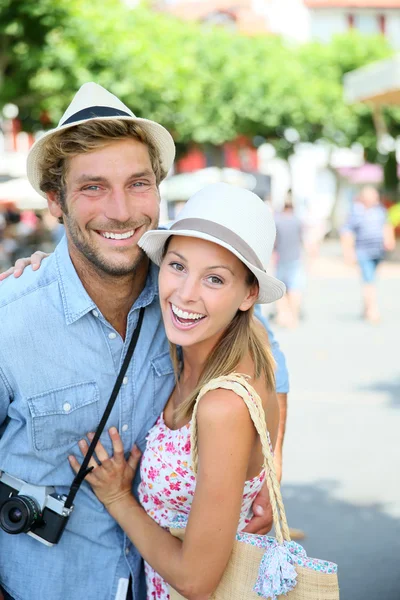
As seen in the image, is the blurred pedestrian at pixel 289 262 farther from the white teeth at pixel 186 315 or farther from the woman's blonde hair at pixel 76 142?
the white teeth at pixel 186 315

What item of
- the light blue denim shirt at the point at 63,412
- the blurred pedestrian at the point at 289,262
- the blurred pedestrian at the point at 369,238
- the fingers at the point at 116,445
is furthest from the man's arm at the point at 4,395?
the blurred pedestrian at the point at 369,238

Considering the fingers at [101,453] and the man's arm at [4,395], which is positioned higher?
the man's arm at [4,395]

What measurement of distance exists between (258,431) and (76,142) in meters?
1.01

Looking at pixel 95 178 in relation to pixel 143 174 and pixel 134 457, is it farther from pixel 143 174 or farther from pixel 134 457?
pixel 134 457

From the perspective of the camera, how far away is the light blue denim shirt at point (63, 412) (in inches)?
96.3

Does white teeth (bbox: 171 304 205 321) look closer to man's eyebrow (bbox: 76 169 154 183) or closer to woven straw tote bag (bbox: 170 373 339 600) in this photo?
woven straw tote bag (bbox: 170 373 339 600)

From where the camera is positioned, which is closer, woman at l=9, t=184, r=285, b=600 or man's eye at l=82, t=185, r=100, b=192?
woman at l=9, t=184, r=285, b=600

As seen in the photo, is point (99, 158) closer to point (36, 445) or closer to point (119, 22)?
point (36, 445)

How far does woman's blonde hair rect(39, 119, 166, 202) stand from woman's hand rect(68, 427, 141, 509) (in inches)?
29.0

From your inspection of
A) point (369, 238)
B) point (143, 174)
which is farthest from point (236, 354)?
point (369, 238)

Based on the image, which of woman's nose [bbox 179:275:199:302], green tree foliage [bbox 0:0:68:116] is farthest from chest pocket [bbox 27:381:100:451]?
green tree foliage [bbox 0:0:68:116]

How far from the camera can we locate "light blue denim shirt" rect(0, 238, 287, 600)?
2447 mm

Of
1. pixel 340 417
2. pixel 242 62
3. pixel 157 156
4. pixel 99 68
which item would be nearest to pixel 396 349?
pixel 340 417

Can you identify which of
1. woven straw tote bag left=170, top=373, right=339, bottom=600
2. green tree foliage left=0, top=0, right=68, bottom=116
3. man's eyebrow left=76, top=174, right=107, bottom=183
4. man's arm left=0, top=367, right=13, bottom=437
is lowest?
woven straw tote bag left=170, top=373, right=339, bottom=600
